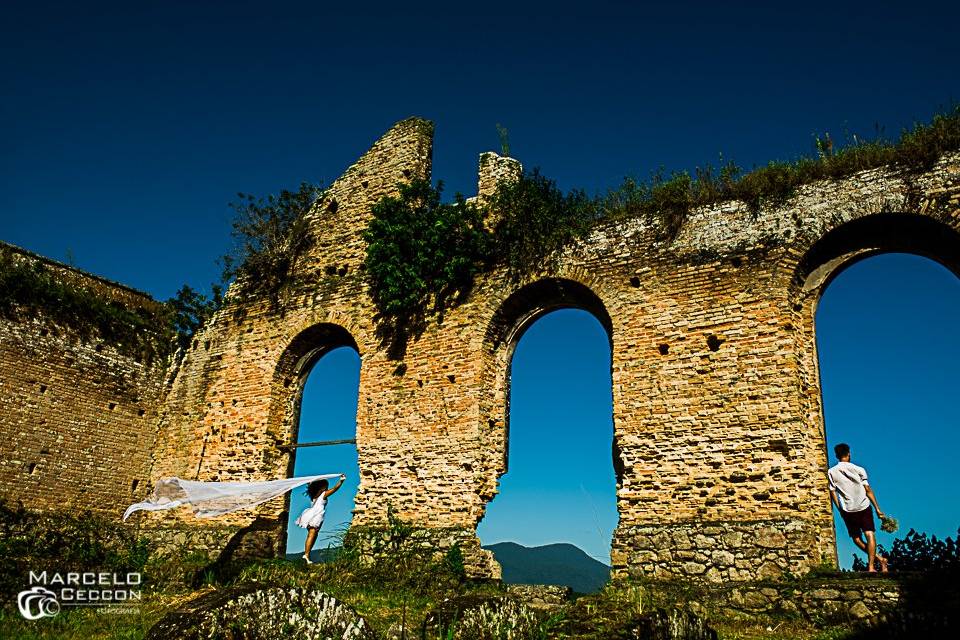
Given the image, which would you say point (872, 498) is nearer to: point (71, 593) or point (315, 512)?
point (315, 512)

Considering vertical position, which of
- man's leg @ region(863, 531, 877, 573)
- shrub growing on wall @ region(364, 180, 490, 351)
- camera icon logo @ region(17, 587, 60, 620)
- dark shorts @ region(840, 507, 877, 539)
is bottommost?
camera icon logo @ region(17, 587, 60, 620)

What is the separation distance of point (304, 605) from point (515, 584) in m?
5.58

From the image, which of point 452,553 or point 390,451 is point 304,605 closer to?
point 452,553

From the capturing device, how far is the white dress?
10.7m

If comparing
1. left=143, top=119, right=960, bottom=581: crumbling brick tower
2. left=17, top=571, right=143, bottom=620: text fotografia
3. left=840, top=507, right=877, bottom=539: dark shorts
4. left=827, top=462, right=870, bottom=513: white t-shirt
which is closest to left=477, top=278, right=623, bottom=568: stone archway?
left=143, top=119, right=960, bottom=581: crumbling brick tower

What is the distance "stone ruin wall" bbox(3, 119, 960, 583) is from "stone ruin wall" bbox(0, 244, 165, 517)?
151cm

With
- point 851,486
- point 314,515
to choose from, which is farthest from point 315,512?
point 851,486

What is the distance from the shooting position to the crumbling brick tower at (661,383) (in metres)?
8.75

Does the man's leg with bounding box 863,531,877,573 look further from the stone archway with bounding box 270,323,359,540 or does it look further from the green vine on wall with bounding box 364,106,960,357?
the stone archway with bounding box 270,323,359,540

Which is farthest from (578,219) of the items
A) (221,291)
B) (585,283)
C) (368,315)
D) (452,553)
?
(221,291)

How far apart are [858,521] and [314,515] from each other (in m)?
7.03

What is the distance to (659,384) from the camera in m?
9.65

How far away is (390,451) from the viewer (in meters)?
11.3

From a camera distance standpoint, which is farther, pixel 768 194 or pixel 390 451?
pixel 390 451
